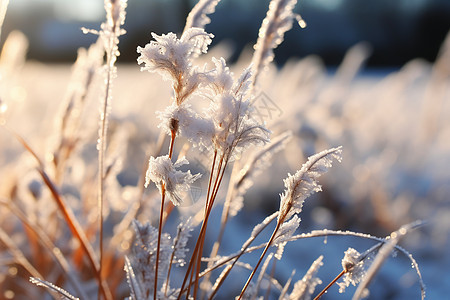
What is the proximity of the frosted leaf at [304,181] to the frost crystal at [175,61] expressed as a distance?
0.54 feet

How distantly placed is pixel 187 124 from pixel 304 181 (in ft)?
0.52

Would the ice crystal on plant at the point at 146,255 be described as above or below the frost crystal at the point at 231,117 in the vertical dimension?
below

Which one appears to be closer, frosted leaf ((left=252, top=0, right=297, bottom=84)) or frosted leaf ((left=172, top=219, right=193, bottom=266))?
frosted leaf ((left=172, top=219, right=193, bottom=266))

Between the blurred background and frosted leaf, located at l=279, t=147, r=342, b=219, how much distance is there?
15.3 m

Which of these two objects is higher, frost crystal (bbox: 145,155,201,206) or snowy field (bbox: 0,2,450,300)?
snowy field (bbox: 0,2,450,300)

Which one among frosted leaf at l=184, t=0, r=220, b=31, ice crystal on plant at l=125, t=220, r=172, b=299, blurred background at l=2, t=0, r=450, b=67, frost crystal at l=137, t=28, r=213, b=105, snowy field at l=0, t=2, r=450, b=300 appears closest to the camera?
frost crystal at l=137, t=28, r=213, b=105

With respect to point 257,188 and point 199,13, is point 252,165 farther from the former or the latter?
point 257,188

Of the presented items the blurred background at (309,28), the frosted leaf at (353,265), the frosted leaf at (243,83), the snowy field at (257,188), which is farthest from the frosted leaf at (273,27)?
the blurred background at (309,28)

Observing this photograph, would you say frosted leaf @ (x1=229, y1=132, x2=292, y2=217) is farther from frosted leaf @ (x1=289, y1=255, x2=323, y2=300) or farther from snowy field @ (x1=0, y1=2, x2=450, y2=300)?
frosted leaf @ (x1=289, y1=255, x2=323, y2=300)

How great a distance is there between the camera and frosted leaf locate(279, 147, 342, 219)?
570 mm

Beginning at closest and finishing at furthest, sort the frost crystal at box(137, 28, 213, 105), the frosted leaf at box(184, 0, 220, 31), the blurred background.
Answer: the frost crystal at box(137, 28, 213, 105)
the frosted leaf at box(184, 0, 220, 31)
the blurred background

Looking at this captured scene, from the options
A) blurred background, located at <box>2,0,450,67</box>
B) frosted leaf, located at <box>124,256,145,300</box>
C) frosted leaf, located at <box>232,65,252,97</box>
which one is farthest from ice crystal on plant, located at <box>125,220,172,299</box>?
blurred background, located at <box>2,0,450,67</box>

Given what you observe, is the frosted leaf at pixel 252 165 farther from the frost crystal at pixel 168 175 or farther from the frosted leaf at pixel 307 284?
the frost crystal at pixel 168 175

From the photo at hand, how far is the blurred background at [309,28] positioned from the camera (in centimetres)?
1642
